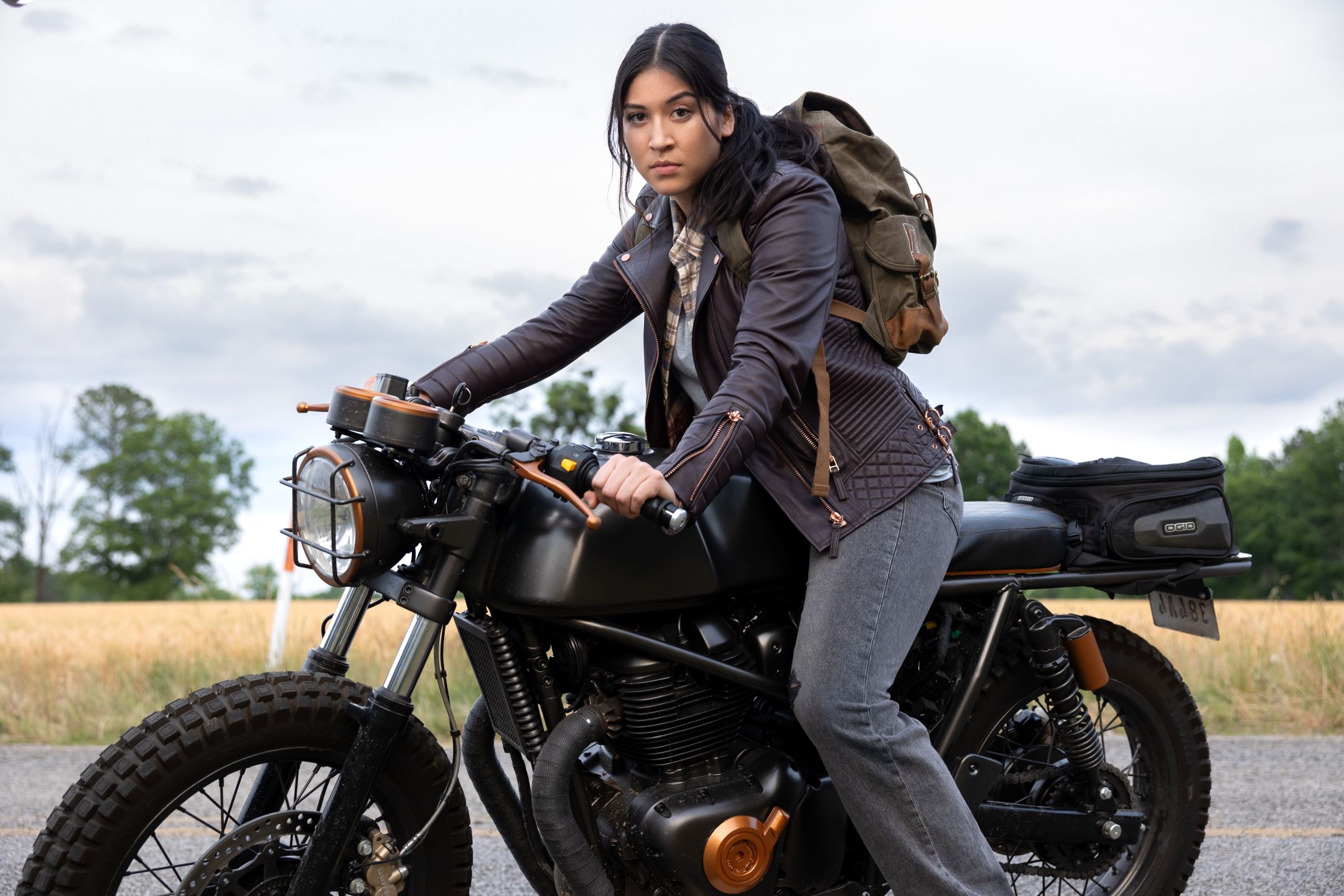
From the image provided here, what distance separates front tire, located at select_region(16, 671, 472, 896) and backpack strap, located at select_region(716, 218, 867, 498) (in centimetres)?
105

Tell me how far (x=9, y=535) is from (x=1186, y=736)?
68.9 metres

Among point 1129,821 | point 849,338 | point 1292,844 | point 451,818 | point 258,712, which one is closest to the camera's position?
point 258,712

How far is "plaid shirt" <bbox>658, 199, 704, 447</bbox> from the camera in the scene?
9.41ft

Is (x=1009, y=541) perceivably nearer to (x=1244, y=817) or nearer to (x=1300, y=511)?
(x=1244, y=817)

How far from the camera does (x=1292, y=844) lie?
442 centimetres

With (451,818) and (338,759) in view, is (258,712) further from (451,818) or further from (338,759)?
(451,818)

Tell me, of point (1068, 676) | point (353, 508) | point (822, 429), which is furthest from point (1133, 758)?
point (353, 508)

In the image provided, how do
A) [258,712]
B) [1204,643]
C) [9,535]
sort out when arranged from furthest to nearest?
[9,535] → [1204,643] → [258,712]

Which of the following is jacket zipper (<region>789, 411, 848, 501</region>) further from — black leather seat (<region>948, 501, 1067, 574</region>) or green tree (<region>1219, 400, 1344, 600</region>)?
green tree (<region>1219, 400, 1344, 600</region>)

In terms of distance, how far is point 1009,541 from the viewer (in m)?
3.17

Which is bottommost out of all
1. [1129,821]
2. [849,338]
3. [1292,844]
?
[1292,844]

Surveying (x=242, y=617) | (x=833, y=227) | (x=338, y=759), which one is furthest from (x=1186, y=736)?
(x=242, y=617)

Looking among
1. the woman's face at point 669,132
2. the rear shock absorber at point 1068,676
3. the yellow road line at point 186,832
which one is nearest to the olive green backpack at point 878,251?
the woman's face at point 669,132

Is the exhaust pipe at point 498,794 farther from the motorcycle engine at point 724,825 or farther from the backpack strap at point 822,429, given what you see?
the backpack strap at point 822,429
